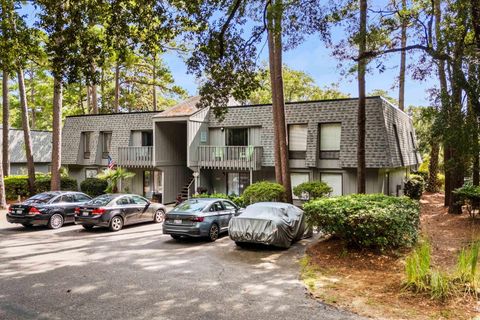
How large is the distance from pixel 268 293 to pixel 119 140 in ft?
71.9

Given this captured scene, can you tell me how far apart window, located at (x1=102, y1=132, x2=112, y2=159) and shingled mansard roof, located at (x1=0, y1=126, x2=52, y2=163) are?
1266 centimetres

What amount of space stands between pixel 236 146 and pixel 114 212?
9.40m

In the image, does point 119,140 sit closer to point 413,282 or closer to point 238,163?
point 238,163

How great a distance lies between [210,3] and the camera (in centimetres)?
1072

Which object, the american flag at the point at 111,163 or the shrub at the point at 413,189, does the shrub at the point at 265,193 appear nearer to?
the shrub at the point at 413,189

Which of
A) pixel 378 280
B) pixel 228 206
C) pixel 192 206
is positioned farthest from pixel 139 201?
pixel 378 280

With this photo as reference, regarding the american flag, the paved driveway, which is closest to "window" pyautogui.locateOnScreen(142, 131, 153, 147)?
the american flag

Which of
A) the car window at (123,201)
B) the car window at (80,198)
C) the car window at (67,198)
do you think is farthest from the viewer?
the car window at (80,198)

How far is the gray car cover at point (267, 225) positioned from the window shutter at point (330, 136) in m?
9.25

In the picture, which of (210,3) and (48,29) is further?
(210,3)

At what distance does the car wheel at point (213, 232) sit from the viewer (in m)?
13.5

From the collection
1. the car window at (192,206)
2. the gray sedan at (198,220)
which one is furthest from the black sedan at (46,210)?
the car window at (192,206)

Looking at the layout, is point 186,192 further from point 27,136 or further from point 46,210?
point 27,136

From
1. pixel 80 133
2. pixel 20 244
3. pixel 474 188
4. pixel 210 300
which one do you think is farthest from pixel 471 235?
pixel 80 133
